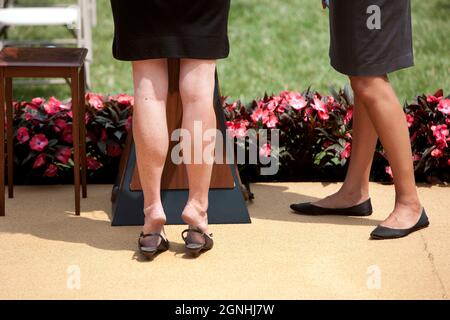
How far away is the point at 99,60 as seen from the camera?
31.8 ft

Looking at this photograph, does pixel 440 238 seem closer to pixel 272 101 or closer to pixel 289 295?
pixel 289 295

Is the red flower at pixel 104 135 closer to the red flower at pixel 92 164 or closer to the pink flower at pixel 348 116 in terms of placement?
the red flower at pixel 92 164

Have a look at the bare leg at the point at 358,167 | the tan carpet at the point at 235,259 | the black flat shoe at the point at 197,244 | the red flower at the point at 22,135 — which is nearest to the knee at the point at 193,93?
the black flat shoe at the point at 197,244

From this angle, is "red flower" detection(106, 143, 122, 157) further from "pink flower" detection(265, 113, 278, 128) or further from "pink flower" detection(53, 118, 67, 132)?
"pink flower" detection(265, 113, 278, 128)

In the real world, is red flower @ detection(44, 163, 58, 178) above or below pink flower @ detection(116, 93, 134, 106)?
below

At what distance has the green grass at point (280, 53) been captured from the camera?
8773 mm

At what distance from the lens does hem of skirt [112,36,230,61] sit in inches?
173

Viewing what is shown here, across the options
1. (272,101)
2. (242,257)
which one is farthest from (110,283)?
Result: (272,101)

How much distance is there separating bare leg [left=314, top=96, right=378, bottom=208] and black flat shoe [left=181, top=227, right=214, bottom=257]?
2.76 feet

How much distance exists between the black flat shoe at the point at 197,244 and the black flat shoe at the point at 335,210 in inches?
30.1

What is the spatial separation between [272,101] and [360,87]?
50.1 inches

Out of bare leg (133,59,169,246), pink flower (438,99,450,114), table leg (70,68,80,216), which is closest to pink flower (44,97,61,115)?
table leg (70,68,80,216)

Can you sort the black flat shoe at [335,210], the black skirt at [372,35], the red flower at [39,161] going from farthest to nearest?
the red flower at [39,161] → the black flat shoe at [335,210] → the black skirt at [372,35]

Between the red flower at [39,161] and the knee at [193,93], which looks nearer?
the knee at [193,93]
